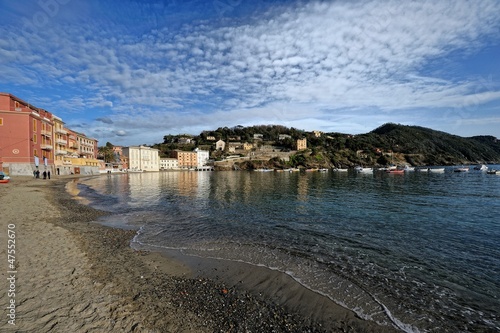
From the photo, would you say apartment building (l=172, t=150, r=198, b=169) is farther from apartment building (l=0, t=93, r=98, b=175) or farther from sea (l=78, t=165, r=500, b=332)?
sea (l=78, t=165, r=500, b=332)

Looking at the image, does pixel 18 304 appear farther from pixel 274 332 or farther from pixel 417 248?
pixel 417 248

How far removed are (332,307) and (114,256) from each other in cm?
915

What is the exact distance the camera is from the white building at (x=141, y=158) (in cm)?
13288

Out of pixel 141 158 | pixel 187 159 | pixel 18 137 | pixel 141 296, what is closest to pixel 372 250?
pixel 141 296

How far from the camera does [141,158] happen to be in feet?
450

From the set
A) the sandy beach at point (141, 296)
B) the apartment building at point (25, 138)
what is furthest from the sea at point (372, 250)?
the apartment building at point (25, 138)

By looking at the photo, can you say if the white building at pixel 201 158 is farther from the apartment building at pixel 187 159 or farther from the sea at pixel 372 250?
the sea at pixel 372 250

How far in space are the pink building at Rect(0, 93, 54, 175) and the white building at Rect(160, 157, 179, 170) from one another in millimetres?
104895

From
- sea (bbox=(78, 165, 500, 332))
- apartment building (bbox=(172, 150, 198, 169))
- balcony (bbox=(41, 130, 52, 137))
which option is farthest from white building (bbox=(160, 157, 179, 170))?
sea (bbox=(78, 165, 500, 332))

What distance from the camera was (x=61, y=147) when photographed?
67125mm

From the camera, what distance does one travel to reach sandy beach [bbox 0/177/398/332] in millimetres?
5953

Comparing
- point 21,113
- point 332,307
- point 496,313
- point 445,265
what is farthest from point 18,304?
point 21,113

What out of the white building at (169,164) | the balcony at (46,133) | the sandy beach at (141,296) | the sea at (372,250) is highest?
the balcony at (46,133)

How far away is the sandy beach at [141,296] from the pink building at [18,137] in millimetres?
50488
